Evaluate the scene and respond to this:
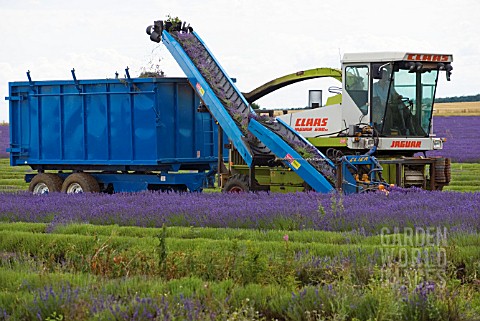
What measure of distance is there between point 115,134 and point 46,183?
2.27m

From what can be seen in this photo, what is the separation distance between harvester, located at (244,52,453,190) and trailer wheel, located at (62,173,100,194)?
5302mm

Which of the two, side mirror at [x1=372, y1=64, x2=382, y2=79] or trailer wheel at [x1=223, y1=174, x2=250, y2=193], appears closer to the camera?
side mirror at [x1=372, y1=64, x2=382, y2=79]

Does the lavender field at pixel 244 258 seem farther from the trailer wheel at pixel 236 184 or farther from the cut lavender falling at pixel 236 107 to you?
the trailer wheel at pixel 236 184

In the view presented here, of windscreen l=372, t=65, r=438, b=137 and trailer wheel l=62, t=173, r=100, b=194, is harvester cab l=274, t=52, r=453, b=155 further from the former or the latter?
trailer wheel l=62, t=173, r=100, b=194

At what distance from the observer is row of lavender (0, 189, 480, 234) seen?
12859 millimetres

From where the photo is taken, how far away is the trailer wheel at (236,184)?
63.6 feet

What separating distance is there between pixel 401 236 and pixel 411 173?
23.7 ft

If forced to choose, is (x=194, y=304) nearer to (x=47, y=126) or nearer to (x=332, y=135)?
(x=332, y=135)

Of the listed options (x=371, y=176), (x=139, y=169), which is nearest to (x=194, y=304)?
(x=371, y=176)

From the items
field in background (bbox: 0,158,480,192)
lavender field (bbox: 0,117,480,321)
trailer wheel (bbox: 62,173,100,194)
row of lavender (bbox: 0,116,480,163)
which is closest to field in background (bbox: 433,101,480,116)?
row of lavender (bbox: 0,116,480,163)

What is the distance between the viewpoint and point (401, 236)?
11508mm

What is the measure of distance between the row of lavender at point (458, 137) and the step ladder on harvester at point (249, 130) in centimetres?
1975

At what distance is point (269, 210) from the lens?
1393 centimetres

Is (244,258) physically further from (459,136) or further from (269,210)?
(459,136)
